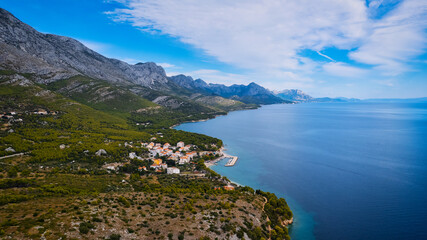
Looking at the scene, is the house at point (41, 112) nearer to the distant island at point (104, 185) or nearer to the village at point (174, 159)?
the distant island at point (104, 185)

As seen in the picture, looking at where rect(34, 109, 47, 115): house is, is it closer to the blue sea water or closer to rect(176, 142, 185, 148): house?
rect(176, 142, 185, 148): house

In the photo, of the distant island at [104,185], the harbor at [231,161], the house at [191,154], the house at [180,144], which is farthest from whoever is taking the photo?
the house at [180,144]

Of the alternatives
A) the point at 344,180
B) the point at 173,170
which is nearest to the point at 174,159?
the point at 173,170

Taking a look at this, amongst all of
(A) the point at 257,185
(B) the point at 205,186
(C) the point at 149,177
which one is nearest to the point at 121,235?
(B) the point at 205,186

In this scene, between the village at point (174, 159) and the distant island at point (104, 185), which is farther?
the village at point (174, 159)

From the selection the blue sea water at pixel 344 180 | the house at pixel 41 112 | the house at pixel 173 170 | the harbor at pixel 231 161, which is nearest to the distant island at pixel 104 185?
the house at pixel 173 170

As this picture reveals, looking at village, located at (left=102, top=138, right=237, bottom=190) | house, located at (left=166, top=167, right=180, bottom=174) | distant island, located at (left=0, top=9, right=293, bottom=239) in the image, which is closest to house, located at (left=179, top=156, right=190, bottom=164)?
village, located at (left=102, top=138, right=237, bottom=190)

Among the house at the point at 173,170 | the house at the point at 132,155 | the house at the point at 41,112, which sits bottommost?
the house at the point at 173,170

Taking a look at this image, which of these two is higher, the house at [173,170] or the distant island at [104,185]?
the distant island at [104,185]

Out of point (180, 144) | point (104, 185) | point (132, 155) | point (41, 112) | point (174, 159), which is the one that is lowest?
point (174, 159)

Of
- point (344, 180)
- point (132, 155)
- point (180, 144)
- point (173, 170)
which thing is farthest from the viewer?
point (180, 144)

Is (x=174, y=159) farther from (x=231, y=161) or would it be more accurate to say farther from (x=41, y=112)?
(x=41, y=112)
